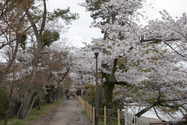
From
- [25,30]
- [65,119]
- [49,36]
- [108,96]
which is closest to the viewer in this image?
[25,30]

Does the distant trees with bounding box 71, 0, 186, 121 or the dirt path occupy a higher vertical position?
the distant trees with bounding box 71, 0, 186, 121

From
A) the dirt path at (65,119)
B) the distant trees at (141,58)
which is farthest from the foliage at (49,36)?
the dirt path at (65,119)

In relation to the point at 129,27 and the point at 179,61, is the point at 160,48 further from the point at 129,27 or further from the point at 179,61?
the point at 129,27

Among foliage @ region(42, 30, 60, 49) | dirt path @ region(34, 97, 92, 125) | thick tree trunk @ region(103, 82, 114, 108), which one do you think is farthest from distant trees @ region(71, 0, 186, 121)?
foliage @ region(42, 30, 60, 49)

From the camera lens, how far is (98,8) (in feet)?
46.2

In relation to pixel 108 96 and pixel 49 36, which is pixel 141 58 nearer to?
pixel 108 96

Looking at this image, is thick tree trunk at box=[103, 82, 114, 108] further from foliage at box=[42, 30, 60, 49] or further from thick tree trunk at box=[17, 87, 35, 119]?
foliage at box=[42, 30, 60, 49]

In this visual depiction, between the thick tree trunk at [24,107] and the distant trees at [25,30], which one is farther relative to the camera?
the thick tree trunk at [24,107]

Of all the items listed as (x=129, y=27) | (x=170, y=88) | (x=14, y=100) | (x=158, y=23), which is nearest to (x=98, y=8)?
(x=129, y=27)

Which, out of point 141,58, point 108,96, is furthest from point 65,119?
point 141,58

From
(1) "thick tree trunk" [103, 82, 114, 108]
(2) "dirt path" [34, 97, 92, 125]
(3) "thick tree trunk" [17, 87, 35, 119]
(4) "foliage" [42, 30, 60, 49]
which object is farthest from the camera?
(4) "foliage" [42, 30, 60, 49]

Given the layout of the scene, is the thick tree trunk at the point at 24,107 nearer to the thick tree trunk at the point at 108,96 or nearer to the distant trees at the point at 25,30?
the distant trees at the point at 25,30

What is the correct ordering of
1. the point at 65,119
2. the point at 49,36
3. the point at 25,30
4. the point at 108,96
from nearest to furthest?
the point at 25,30
the point at 108,96
the point at 65,119
the point at 49,36

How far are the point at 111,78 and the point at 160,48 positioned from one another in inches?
159
